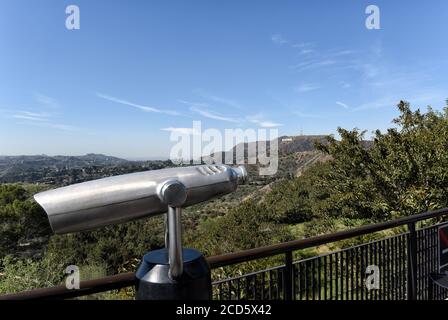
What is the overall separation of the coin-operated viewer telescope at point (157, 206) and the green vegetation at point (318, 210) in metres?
2.40

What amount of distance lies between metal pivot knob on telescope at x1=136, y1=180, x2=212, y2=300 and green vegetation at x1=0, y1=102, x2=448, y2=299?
239 cm

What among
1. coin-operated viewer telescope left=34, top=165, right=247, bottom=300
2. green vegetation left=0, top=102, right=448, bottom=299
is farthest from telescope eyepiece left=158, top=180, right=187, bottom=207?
green vegetation left=0, top=102, right=448, bottom=299

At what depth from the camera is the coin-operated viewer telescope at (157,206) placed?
2.76 feet

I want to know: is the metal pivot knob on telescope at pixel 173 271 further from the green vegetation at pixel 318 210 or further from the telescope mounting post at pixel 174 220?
the green vegetation at pixel 318 210

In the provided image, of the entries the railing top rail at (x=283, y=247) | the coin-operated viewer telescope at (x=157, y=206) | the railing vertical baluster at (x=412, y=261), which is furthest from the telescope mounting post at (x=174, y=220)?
the railing vertical baluster at (x=412, y=261)

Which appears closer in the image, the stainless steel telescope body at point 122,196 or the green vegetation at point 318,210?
the stainless steel telescope body at point 122,196

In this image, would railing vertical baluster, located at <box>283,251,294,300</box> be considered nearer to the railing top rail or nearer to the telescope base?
the railing top rail

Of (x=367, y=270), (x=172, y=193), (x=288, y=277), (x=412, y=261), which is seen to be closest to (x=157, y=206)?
(x=172, y=193)

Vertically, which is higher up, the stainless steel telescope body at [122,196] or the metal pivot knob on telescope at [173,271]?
the stainless steel telescope body at [122,196]

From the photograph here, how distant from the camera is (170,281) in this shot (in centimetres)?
93

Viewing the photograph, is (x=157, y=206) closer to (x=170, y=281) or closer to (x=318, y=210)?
(x=170, y=281)

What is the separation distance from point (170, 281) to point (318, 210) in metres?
15.4
